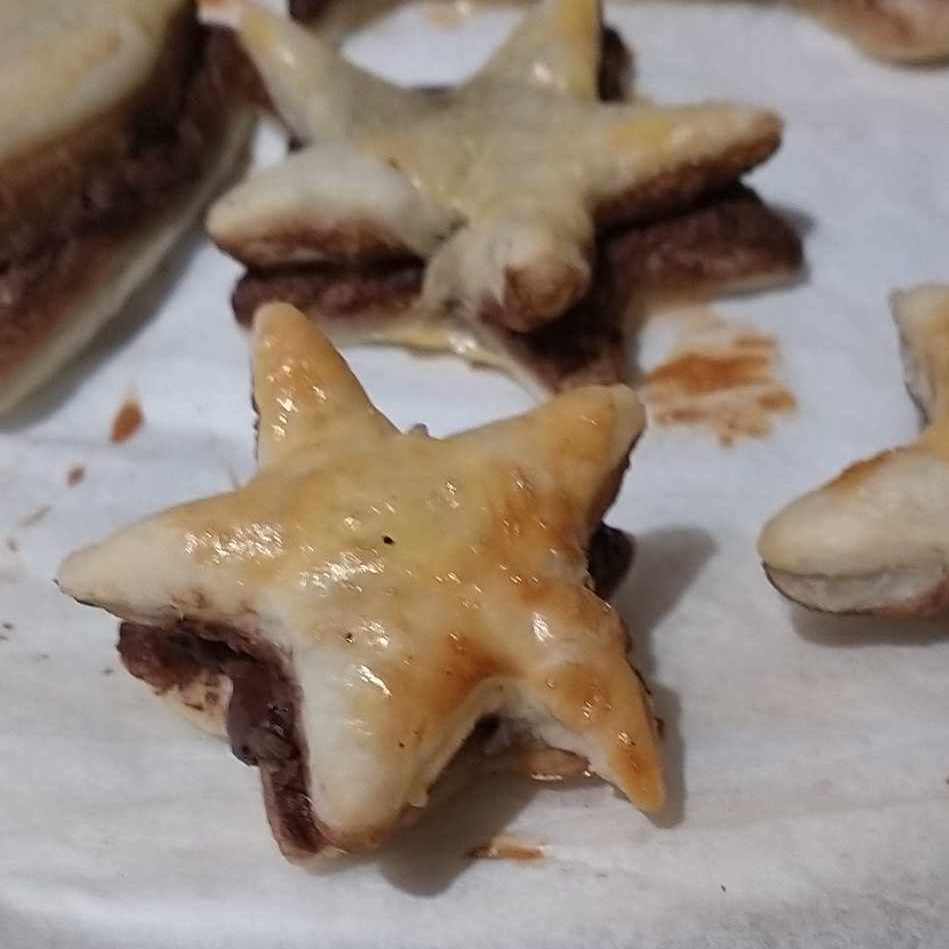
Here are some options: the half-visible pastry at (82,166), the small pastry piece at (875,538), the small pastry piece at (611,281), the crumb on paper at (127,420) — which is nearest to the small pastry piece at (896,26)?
the small pastry piece at (611,281)

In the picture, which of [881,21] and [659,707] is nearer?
[659,707]

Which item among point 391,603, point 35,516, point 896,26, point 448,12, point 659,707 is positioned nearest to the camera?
point 391,603

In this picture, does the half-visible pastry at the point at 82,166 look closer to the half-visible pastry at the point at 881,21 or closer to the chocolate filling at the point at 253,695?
the half-visible pastry at the point at 881,21

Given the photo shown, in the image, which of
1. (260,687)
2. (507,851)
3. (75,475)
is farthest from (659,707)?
(75,475)

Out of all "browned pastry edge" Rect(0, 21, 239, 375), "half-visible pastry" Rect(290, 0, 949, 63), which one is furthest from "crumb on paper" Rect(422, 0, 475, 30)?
"browned pastry edge" Rect(0, 21, 239, 375)

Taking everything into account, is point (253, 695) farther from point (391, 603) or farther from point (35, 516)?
point (35, 516)
